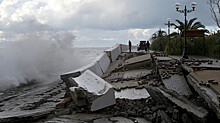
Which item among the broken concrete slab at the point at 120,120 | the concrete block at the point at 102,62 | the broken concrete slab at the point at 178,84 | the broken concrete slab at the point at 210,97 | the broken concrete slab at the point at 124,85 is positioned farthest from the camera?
the concrete block at the point at 102,62

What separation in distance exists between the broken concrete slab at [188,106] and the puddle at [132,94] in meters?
1.20

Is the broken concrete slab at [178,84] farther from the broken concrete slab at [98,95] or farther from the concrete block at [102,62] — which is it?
the concrete block at [102,62]

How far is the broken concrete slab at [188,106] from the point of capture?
3523 millimetres

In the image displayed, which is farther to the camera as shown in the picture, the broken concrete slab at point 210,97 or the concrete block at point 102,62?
the concrete block at point 102,62

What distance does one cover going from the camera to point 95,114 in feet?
15.4

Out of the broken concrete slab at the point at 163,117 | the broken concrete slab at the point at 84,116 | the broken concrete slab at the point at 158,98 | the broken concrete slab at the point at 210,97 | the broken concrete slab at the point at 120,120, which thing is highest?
the broken concrete slab at the point at 210,97

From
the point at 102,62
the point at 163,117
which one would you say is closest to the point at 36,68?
the point at 102,62

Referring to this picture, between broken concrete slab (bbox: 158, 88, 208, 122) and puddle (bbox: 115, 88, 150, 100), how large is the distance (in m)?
1.20

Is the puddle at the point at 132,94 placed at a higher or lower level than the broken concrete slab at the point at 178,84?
lower

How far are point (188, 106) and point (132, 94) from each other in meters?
2.53

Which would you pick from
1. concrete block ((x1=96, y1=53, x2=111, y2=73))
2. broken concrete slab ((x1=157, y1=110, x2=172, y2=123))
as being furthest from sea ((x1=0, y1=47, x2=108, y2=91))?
broken concrete slab ((x1=157, y1=110, x2=172, y2=123))

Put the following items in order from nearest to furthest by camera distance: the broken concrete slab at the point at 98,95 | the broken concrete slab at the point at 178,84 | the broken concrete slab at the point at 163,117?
the broken concrete slab at the point at 163,117, the broken concrete slab at the point at 98,95, the broken concrete slab at the point at 178,84

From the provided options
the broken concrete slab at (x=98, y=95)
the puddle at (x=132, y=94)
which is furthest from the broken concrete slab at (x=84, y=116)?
the puddle at (x=132, y=94)

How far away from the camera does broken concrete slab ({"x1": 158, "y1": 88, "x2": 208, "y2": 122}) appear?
352 centimetres
